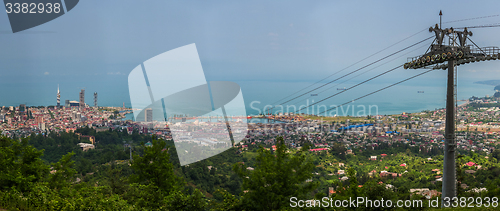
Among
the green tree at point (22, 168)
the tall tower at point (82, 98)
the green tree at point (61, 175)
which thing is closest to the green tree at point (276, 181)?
the green tree at point (22, 168)

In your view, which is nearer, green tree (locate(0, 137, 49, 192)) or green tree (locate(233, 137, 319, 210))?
green tree (locate(233, 137, 319, 210))

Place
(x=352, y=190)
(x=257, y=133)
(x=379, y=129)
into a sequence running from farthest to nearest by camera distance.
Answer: (x=379, y=129) → (x=257, y=133) → (x=352, y=190)

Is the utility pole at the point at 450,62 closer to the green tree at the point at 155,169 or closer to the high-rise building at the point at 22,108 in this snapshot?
the green tree at the point at 155,169

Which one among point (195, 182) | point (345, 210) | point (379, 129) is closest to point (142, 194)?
point (345, 210)

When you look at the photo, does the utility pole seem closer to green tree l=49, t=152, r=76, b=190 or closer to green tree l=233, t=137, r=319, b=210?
green tree l=233, t=137, r=319, b=210

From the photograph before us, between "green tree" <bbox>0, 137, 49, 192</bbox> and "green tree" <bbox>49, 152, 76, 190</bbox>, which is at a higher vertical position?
"green tree" <bbox>0, 137, 49, 192</bbox>

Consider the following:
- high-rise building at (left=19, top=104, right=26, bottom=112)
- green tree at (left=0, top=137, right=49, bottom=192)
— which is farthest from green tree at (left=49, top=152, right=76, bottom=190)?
high-rise building at (left=19, top=104, right=26, bottom=112)

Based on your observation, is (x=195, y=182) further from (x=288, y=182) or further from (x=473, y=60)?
(x=473, y=60)

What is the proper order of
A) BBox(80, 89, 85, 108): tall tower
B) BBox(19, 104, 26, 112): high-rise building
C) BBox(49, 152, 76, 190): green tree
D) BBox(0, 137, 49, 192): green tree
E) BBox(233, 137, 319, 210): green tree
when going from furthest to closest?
BBox(80, 89, 85, 108): tall tower, BBox(19, 104, 26, 112): high-rise building, BBox(49, 152, 76, 190): green tree, BBox(0, 137, 49, 192): green tree, BBox(233, 137, 319, 210): green tree
